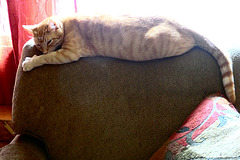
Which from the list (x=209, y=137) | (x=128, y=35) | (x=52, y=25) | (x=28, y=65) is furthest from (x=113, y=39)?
(x=209, y=137)

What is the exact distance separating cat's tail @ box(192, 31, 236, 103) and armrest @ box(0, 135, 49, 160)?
2.73 ft

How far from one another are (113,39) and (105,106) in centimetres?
34

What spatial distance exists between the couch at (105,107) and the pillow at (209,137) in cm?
16

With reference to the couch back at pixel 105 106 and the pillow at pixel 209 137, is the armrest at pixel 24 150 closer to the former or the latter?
the couch back at pixel 105 106

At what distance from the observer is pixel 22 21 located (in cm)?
129

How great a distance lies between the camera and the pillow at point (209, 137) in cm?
57

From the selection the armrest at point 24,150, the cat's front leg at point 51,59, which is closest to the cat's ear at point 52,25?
the cat's front leg at point 51,59

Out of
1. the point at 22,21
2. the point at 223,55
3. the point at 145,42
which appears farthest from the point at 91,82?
the point at 22,21

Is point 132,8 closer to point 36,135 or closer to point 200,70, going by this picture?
point 200,70

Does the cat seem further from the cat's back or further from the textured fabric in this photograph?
the textured fabric

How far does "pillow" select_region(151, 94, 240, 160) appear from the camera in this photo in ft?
1.86

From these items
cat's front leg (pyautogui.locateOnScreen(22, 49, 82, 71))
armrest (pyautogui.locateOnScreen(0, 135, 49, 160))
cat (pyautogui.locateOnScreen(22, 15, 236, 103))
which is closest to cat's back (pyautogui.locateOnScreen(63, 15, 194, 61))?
cat (pyautogui.locateOnScreen(22, 15, 236, 103))

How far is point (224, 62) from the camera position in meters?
0.88

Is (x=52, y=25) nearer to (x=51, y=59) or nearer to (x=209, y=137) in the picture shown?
(x=51, y=59)
